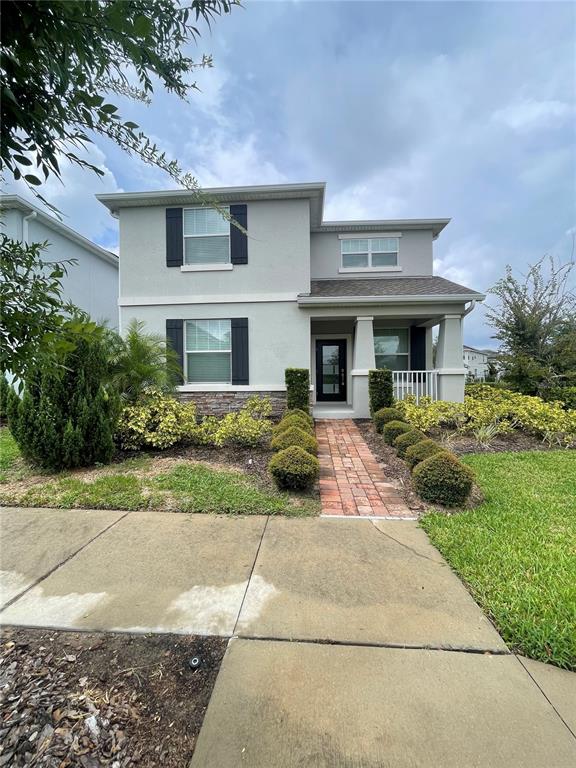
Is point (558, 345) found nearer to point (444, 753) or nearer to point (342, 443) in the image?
point (342, 443)

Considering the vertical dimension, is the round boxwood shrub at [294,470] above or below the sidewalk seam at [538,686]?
above

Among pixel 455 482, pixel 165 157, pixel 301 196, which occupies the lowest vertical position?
pixel 455 482

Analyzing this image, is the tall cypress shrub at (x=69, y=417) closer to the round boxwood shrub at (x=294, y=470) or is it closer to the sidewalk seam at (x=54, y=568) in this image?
the sidewalk seam at (x=54, y=568)

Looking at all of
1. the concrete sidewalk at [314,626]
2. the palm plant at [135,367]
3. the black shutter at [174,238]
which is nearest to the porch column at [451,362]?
the concrete sidewalk at [314,626]

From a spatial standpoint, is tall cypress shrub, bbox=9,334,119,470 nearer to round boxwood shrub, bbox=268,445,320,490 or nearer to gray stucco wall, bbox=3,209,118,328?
round boxwood shrub, bbox=268,445,320,490

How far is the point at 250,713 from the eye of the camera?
166 centimetres

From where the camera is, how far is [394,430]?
664 centimetres

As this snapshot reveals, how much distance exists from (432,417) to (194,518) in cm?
572

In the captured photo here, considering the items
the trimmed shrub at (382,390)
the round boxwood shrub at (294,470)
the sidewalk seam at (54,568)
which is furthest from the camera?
the trimmed shrub at (382,390)

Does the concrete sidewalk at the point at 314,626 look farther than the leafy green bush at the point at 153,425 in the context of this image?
No

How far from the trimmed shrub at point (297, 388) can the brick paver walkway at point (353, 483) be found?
1191mm

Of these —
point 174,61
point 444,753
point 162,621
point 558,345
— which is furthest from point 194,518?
point 558,345

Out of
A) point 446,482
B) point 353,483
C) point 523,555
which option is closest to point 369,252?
point 353,483

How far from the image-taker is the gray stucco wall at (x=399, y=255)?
1110 cm
